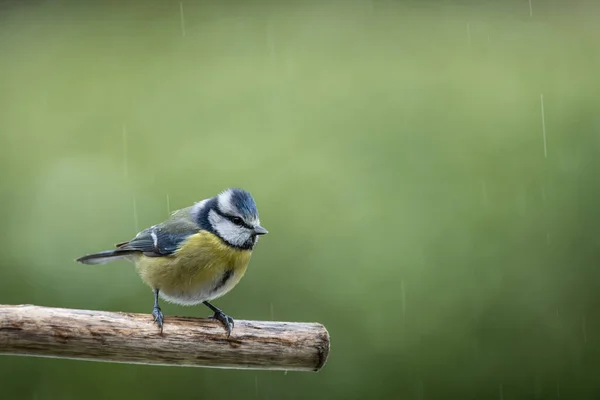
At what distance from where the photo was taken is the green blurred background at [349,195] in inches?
135

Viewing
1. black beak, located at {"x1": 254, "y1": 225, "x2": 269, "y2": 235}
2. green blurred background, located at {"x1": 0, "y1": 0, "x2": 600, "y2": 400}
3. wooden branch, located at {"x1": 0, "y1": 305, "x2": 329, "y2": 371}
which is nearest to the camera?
wooden branch, located at {"x1": 0, "y1": 305, "x2": 329, "y2": 371}

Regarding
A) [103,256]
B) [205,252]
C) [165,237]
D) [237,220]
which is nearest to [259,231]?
[237,220]

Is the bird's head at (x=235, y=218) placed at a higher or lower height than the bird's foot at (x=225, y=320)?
higher

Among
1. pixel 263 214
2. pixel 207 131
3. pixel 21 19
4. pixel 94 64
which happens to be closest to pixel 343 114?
pixel 207 131

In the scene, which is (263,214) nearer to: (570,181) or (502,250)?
(502,250)

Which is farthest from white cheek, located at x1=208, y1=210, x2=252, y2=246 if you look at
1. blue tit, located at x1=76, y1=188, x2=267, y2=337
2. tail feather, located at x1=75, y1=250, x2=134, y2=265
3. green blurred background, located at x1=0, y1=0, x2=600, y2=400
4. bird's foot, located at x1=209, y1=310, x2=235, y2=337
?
green blurred background, located at x1=0, y1=0, x2=600, y2=400

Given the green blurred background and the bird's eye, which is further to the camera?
the green blurred background

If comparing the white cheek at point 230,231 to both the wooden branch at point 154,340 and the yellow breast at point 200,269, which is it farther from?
the wooden branch at point 154,340

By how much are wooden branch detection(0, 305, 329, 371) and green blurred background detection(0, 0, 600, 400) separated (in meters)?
1.39

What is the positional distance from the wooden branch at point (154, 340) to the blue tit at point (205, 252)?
0.07 m

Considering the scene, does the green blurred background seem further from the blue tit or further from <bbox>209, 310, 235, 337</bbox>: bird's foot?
<bbox>209, 310, 235, 337</bbox>: bird's foot

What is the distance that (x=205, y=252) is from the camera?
198 cm

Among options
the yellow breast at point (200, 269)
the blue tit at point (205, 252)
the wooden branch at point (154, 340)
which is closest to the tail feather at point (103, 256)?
the blue tit at point (205, 252)

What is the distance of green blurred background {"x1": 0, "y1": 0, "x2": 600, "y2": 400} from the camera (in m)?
3.44
